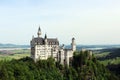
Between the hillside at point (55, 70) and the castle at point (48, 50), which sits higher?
the castle at point (48, 50)

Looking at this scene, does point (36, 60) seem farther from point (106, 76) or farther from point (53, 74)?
point (106, 76)

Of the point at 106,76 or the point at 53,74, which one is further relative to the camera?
the point at 106,76

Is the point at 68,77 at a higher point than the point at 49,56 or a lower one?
lower

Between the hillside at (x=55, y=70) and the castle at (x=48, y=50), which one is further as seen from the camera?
the castle at (x=48, y=50)

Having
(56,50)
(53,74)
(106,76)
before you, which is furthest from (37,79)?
(106,76)

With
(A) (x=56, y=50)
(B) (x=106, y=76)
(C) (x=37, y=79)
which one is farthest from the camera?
(B) (x=106, y=76)
